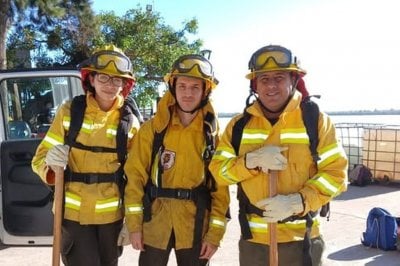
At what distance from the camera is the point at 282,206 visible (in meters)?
2.59

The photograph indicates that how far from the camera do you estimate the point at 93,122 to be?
323cm

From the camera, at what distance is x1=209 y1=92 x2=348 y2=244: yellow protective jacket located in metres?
2.66

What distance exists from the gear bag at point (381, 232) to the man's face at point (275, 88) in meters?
3.74

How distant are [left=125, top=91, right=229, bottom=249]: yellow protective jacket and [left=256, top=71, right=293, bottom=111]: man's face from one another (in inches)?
21.1

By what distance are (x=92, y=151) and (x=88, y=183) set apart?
211 millimetres

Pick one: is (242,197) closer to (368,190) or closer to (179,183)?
(179,183)

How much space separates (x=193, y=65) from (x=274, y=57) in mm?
568

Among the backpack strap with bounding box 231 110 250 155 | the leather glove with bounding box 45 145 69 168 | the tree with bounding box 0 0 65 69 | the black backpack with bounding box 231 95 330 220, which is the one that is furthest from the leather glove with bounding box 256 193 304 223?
the tree with bounding box 0 0 65 69

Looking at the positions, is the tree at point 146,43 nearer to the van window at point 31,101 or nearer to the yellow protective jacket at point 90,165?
the van window at point 31,101

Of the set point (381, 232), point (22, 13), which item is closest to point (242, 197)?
point (381, 232)

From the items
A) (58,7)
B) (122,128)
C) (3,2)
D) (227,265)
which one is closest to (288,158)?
(122,128)

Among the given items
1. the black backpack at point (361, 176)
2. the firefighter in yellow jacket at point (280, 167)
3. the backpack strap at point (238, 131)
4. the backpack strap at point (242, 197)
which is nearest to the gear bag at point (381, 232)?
A: the firefighter in yellow jacket at point (280, 167)

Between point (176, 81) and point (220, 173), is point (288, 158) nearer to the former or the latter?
point (220, 173)

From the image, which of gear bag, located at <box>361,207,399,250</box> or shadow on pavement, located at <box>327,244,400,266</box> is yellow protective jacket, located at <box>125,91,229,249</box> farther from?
gear bag, located at <box>361,207,399,250</box>
